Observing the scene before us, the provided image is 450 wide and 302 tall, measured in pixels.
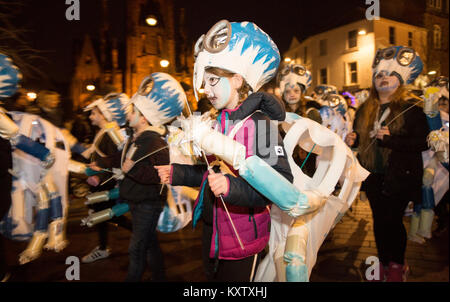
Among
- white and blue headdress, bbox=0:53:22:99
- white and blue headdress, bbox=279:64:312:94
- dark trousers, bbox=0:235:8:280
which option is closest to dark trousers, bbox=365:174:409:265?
white and blue headdress, bbox=279:64:312:94

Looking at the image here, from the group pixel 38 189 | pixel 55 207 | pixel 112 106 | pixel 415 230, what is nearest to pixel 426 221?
pixel 415 230

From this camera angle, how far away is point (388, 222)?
2809mm

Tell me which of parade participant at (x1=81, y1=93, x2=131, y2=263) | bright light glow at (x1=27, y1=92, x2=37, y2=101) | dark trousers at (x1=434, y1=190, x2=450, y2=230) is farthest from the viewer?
dark trousers at (x1=434, y1=190, x2=450, y2=230)

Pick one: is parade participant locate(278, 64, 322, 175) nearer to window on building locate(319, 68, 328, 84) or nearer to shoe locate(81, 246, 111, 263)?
shoe locate(81, 246, 111, 263)

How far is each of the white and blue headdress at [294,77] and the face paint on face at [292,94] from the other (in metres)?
0.04

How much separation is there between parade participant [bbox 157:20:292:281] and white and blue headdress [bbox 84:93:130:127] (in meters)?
2.46

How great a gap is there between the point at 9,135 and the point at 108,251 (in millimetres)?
2052

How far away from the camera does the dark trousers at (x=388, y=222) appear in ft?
9.10

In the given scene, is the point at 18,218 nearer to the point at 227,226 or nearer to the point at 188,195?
the point at 188,195

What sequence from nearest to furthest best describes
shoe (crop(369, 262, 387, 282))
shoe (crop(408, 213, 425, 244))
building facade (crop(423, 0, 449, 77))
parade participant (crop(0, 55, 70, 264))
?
shoe (crop(369, 262, 387, 282)), parade participant (crop(0, 55, 70, 264)), shoe (crop(408, 213, 425, 244)), building facade (crop(423, 0, 449, 77))

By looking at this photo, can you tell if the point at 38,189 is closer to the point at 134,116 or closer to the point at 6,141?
the point at 6,141

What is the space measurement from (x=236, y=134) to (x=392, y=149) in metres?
1.98

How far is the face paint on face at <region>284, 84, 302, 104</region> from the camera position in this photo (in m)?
3.20

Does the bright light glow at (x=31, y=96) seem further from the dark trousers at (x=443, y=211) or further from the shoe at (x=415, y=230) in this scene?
the dark trousers at (x=443, y=211)
